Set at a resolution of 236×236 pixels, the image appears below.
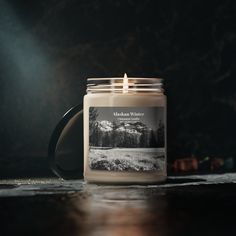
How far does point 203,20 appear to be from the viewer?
1.16 metres

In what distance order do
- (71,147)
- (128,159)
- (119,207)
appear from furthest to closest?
(71,147) → (128,159) → (119,207)

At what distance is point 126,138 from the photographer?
0.93 metres

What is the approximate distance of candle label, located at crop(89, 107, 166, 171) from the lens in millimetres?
935

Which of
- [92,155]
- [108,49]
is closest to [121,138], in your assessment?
[92,155]

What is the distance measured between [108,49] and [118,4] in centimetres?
8

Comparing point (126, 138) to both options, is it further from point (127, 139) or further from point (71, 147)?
point (71, 147)

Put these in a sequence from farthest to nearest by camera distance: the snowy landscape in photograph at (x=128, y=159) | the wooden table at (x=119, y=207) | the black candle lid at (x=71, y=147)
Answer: the black candle lid at (x=71, y=147), the snowy landscape in photograph at (x=128, y=159), the wooden table at (x=119, y=207)

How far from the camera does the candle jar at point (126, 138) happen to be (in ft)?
3.07

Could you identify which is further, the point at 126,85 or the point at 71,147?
the point at 71,147

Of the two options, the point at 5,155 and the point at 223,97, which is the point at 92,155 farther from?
the point at 223,97

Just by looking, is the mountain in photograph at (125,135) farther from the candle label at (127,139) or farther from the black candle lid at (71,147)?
the black candle lid at (71,147)

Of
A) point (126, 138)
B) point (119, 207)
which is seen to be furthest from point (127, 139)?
point (119, 207)

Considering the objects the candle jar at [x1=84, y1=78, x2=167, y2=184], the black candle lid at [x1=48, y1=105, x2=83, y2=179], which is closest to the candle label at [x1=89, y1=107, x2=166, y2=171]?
the candle jar at [x1=84, y1=78, x2=167, y2=184]

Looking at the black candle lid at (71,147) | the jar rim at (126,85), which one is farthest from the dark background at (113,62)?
the jar rim at (126,85)
